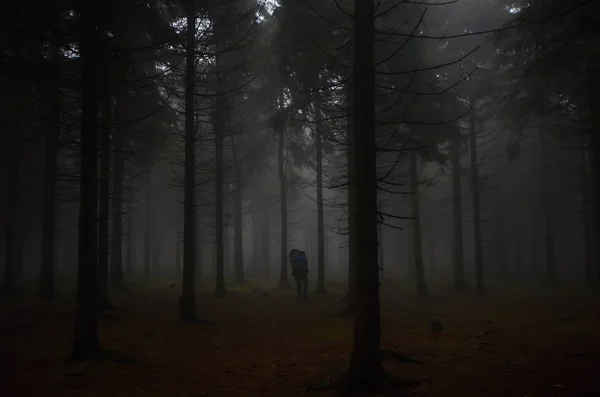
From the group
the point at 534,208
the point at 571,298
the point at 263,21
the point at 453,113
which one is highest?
the point at 263,21

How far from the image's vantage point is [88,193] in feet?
28.2

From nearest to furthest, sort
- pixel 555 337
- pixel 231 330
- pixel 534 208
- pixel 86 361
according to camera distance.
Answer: pixel 86 361 → pixel 555 337 → pixel 231 330 → pixel 534 208

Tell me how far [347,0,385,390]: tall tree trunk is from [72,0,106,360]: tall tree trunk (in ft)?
17.0

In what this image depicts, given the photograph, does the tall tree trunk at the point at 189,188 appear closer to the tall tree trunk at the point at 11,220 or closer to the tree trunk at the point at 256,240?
the tall tree trunk at the point at 11,220

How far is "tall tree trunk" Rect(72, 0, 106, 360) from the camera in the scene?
8383 mm

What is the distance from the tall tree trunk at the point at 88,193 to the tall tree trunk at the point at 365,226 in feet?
17.0

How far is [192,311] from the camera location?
1301cm

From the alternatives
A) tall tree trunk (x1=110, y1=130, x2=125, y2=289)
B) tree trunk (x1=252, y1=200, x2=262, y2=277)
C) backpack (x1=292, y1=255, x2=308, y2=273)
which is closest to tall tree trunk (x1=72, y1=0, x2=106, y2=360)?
backpack (x1=292, y1=255, x2=308, y2=273)

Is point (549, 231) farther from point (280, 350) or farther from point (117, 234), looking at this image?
point (117, 234)

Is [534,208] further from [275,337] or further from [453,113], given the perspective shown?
[275,337]

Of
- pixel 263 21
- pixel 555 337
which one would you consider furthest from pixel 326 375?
pixel 263 21

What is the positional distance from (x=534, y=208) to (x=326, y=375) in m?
38.5

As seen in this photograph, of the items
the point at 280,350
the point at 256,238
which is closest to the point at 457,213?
the point at 280,350

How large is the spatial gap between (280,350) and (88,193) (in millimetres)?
5227
